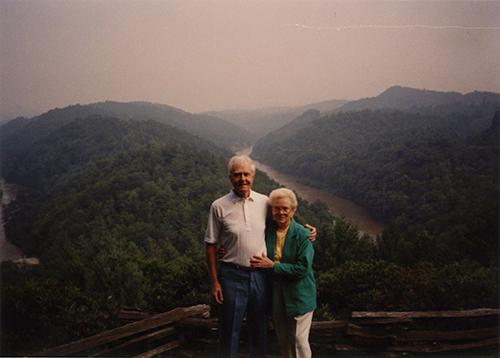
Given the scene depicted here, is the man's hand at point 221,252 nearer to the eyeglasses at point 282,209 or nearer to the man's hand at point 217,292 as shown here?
the man's hand at point 217,292

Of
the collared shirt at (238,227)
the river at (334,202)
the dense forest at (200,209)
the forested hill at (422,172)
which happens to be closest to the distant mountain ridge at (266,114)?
the forested hill at (422,172)

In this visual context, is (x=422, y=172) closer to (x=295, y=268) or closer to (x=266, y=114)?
(x=266, y=114)

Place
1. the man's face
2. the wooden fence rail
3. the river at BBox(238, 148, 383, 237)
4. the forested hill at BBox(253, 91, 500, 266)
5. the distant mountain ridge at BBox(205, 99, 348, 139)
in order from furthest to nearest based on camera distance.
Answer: the river at BBox(238, 148, 383, 237)
the forested hill at BBox(253, 91, 500, 266)
the distant mountain ridge at BBox(205, 99, 348, 139)
the wooden fence rail
the man's face

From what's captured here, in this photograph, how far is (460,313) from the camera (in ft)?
15.9

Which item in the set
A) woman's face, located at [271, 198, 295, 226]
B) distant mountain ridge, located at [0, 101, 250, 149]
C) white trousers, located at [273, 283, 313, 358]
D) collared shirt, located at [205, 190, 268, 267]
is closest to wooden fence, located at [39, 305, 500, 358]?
white trousers, located at [273, 283, 313, 358]

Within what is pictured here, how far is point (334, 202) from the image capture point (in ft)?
52.7

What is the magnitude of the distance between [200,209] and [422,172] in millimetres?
10788

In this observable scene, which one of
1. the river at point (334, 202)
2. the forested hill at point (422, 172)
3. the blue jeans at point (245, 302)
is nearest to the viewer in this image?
the blue jeans at point (245, 302)

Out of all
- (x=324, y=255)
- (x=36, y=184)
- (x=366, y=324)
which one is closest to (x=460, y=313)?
(x=366, y=324)

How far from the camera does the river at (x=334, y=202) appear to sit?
1410 centimetres

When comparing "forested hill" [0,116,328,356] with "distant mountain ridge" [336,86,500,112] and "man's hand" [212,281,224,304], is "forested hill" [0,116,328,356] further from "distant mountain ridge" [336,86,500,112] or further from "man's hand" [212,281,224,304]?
"distant mountain ridge" [336,86,500,112]

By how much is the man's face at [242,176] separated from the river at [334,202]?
443 inches

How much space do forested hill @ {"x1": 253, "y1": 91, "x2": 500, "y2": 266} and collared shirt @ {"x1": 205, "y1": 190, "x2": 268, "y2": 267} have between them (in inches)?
333

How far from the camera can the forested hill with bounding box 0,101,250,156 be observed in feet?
30.9
